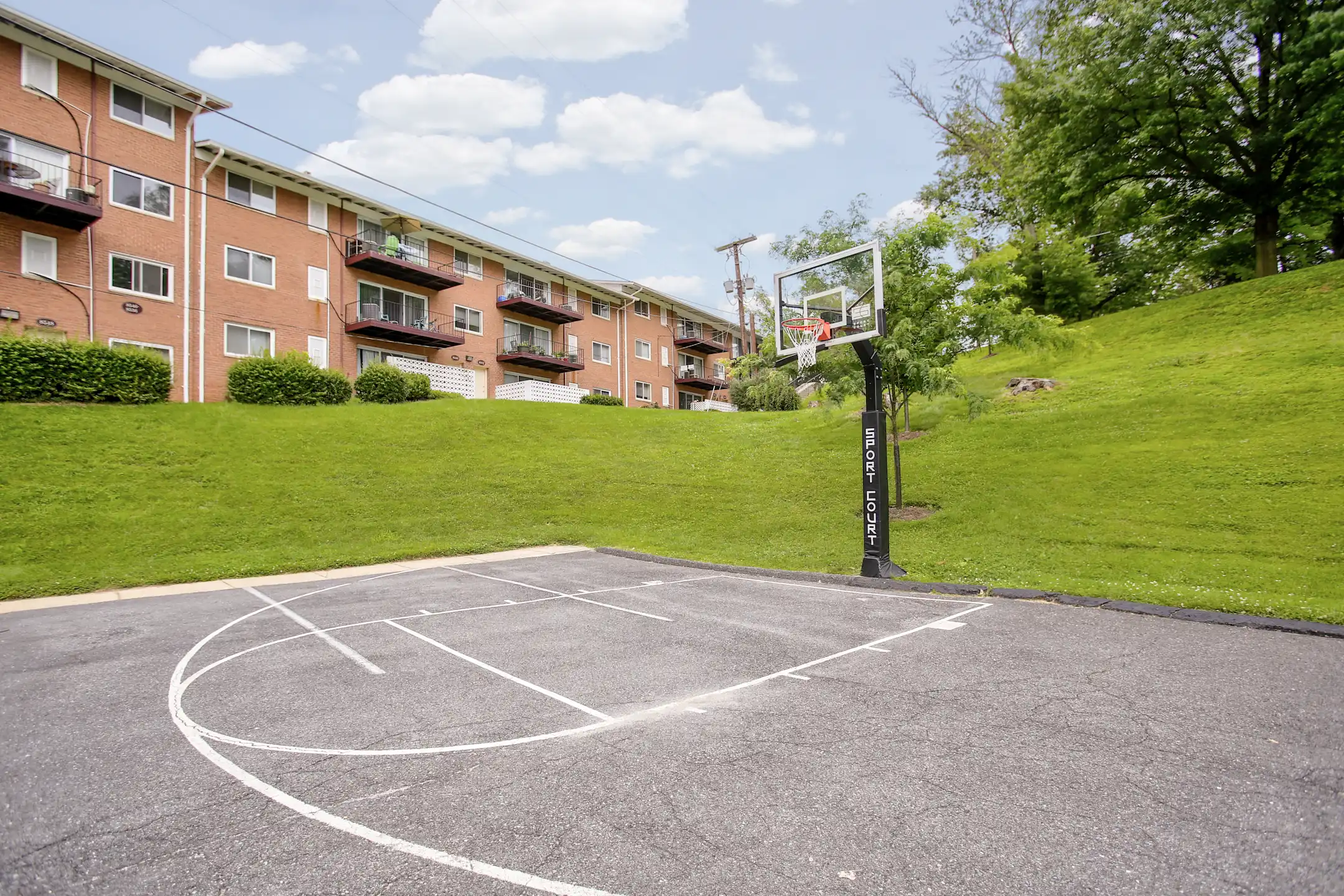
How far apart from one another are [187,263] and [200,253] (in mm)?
690

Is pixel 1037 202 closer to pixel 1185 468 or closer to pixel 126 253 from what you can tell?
pixel 1185 468

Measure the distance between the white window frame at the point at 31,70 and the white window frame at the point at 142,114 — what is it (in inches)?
50.2

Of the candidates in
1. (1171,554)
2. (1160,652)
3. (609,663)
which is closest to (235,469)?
(609,663)

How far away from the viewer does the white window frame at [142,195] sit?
68.0 feet

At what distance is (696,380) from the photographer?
156ft

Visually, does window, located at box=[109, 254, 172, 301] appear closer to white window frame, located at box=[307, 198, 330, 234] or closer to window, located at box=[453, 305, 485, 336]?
white window frame, located at box=[307, 198, 330, 234]

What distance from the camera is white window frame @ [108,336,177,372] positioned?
20.5 m

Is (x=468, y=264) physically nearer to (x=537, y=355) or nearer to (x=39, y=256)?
(x=537, y=355)

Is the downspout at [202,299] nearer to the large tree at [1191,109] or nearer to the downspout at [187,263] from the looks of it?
the downspout at [187,263]

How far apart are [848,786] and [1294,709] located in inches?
158

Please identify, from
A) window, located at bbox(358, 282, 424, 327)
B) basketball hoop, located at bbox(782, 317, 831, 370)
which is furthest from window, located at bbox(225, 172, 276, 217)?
basketball hoop, located at bbox(782, 317, 831, 370)

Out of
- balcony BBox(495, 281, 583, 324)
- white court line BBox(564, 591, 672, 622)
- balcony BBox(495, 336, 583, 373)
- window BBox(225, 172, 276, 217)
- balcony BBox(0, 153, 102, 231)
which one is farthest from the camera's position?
balcony BBox(495, 281, 583, 324)

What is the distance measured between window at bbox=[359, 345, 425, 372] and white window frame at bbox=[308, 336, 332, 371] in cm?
144

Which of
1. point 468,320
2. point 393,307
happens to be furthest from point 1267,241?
point 393,307
